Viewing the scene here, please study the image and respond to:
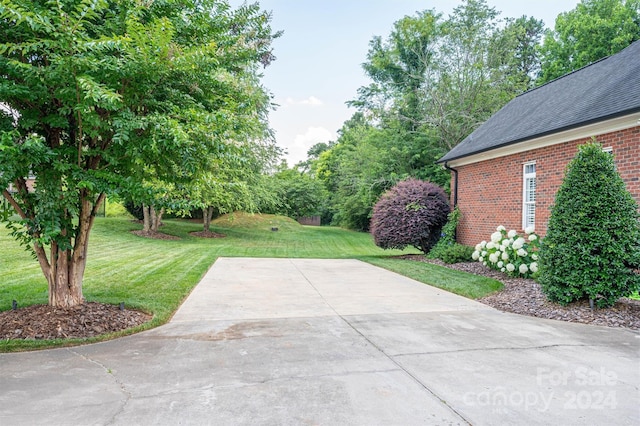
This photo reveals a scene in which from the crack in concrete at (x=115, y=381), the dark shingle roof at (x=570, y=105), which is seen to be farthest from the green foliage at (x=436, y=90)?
the crack in concrete at (x=115, y=381)

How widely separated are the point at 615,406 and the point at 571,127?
670cm

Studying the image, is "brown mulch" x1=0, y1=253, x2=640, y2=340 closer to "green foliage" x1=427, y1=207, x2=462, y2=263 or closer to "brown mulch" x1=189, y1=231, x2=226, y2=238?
"green foliage" x1=427, y1=207, x2=462, y2=263

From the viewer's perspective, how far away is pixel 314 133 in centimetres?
6303

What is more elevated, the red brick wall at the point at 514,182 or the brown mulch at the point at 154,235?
the red brick wall at the point at 514,182

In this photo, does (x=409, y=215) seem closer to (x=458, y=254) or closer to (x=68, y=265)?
(x=458, y=254)

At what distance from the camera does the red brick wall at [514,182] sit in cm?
699

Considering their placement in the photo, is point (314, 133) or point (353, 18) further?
point (314, 133)

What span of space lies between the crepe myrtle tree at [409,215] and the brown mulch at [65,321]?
8887 mm

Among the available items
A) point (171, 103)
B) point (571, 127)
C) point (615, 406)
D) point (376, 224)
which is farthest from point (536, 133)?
point (171, 103)

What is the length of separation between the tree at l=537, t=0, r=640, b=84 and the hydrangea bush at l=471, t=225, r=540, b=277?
796 inches

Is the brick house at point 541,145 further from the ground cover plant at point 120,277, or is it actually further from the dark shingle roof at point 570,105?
the ground cover plant at point 120,277

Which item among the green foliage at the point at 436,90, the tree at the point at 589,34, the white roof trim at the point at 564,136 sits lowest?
the white roof trim at the point at 564,136

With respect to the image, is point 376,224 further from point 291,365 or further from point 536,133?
point 291,365

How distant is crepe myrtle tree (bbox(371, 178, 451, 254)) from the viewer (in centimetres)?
1231
